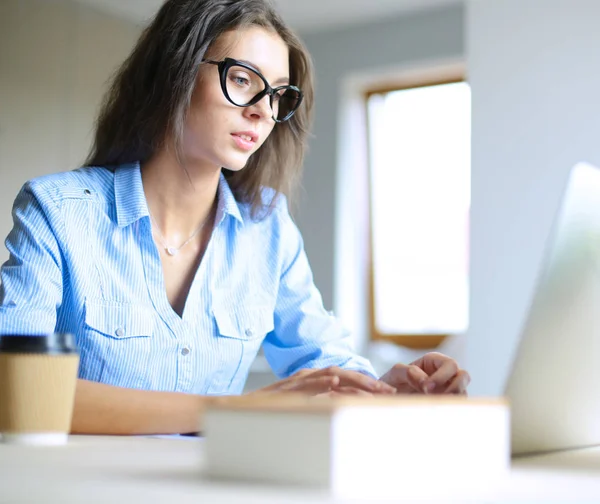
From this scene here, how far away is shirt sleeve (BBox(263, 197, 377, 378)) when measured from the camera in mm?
1652

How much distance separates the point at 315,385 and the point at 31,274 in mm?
521

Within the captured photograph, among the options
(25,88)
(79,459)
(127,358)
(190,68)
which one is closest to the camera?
(79,459)

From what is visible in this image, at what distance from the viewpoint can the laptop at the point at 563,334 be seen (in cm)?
73

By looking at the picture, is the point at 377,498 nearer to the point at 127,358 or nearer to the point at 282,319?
the point at 127,358

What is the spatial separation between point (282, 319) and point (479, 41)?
84.9 inches

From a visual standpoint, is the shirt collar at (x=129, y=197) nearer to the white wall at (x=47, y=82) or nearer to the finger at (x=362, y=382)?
the finger at (x=362, y=382)

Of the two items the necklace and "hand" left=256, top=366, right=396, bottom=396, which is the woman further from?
"hand" left=256, top=366, right=396, bottom=396

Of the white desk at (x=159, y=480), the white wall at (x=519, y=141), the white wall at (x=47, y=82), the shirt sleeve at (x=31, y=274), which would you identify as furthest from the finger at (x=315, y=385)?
the white wall at (x=47, y=82)

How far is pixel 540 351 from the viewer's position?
2.41 ft

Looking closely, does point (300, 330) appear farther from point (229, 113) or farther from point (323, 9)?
point (323, 9)

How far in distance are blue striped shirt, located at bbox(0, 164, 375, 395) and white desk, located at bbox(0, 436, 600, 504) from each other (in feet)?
1.94

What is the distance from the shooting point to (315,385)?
1.11 m

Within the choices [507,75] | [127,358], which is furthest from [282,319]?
[507,75]

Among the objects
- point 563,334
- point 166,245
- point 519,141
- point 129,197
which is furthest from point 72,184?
point 519,141
